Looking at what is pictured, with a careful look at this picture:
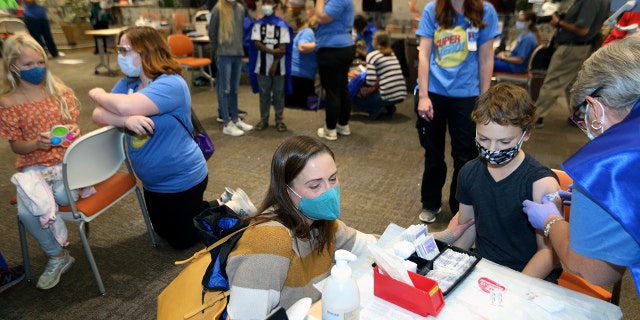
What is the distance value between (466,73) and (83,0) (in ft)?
30.9

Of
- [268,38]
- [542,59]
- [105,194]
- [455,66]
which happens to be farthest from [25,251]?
[542,59]

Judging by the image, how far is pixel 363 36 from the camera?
6383 millimetres

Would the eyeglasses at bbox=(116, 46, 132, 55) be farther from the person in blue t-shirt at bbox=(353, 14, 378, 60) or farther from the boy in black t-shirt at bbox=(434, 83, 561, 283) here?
the person in blue t-shirt at bbox=(353, 14, 378, 60)

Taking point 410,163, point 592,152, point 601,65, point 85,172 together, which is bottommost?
point 410,163

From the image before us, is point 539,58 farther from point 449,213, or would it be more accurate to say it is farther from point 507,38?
point 449,213

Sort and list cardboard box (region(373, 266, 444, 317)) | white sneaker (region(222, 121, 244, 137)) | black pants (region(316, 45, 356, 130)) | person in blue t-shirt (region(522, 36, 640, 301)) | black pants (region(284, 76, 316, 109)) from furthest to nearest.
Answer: black pants (region(284, 76, 316, 109)), white sneaker (region(222, 121, 244, 137)), black pants (region(316, 45, 356, 130)), cardboard box (region(373, 266, 444, 317)), person in blue t-shirt (region(522, 36, 640, 301))

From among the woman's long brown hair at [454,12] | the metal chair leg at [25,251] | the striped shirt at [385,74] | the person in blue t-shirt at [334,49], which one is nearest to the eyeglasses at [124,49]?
the metal chair leg at [25,251]

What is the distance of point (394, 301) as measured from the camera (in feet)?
3.62

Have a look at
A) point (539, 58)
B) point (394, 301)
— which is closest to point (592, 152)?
point (394, 301)

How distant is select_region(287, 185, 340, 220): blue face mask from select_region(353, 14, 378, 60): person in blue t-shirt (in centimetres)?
505

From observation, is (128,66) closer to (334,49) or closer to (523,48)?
(334,49)

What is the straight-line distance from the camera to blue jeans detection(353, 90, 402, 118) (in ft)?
17.6

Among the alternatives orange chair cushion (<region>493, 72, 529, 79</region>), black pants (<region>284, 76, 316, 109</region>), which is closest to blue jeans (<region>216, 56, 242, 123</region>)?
black pants (<region>284, 76, 316, 109</region>)

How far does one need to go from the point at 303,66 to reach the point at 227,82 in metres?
1.27
